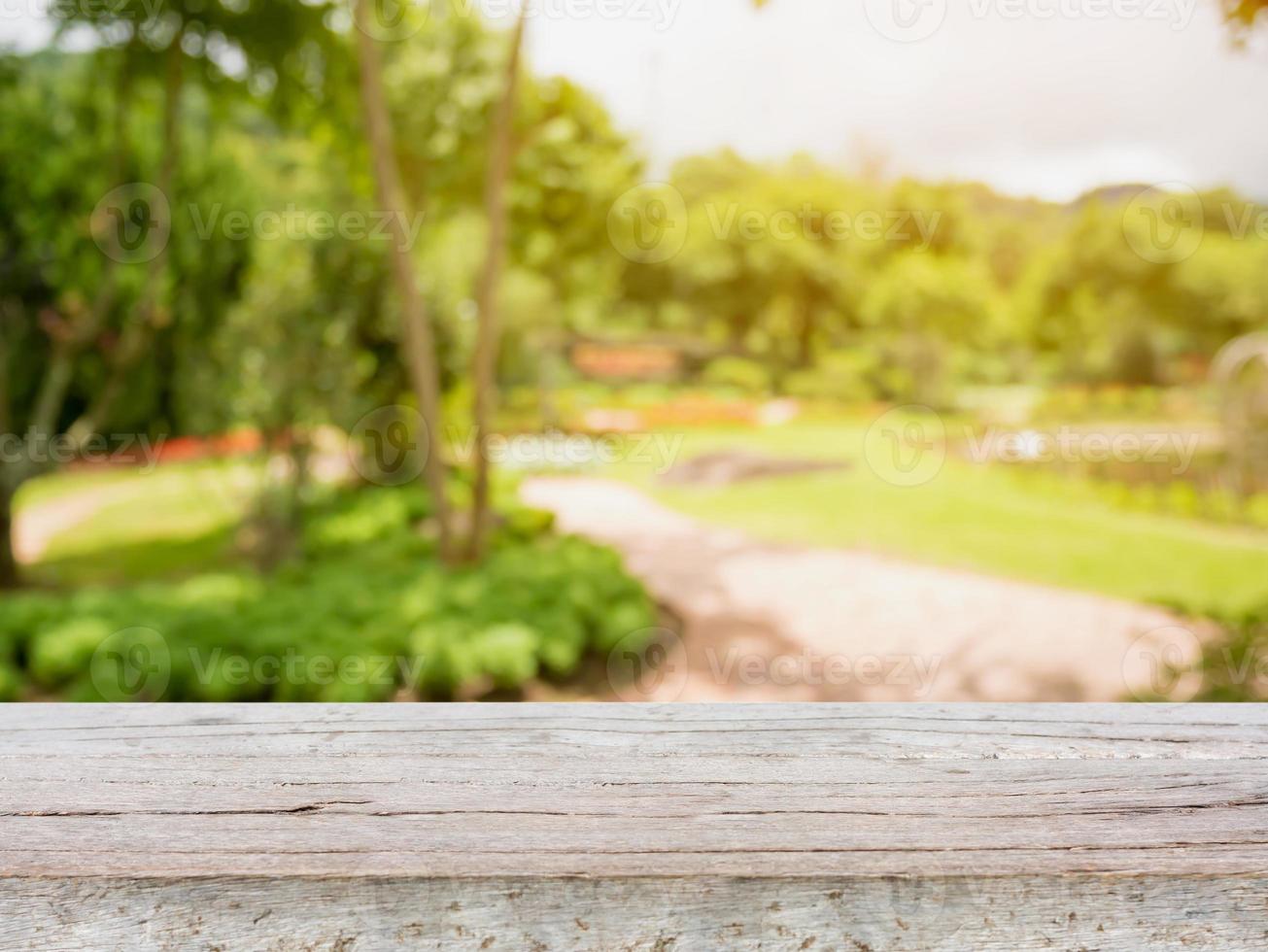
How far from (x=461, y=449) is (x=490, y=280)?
4761 millimetres

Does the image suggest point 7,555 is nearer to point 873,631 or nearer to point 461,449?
point 461,449

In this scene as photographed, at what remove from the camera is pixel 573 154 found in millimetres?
9656

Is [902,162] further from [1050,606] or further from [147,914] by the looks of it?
[147,914]

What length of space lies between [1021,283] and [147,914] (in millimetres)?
18787

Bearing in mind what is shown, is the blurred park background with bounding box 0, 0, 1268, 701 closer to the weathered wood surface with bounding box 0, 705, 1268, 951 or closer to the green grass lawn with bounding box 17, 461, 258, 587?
the green grass lawn with bounding box 17, 461, 258, 587

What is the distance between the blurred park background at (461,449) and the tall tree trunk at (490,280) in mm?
32

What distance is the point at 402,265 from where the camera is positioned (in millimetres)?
4613

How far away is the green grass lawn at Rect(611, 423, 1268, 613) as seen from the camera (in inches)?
262

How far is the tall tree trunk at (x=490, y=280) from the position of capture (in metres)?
4.68

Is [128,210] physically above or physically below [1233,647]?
above

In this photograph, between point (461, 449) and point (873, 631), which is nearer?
point (873, 631)

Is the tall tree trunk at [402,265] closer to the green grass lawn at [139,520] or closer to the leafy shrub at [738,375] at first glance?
the green grass lawn at [139,520]

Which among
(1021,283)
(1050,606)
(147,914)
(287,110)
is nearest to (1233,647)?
(1050,606)

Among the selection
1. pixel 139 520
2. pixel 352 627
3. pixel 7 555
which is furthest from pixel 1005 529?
pixel 139 520
